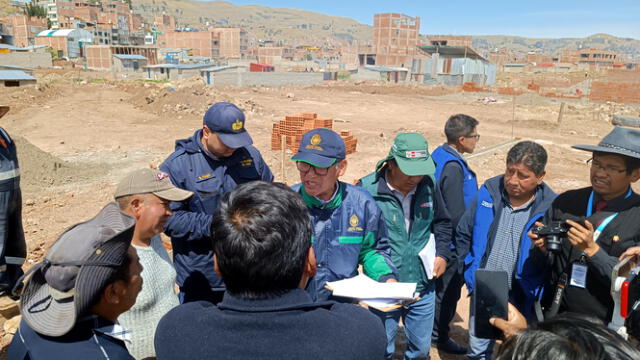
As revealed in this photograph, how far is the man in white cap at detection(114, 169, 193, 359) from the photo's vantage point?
2084 millimetres

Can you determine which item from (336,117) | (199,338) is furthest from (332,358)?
(336,117)

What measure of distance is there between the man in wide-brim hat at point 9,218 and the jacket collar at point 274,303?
2.66 m


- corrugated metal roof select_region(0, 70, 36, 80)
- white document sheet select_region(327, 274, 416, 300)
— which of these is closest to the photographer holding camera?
white document sheet select_region(327, 274, 416, 300)

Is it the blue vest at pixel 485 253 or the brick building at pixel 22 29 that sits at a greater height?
the brick building at pixel 22 29

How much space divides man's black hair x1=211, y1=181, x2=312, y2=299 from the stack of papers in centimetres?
88

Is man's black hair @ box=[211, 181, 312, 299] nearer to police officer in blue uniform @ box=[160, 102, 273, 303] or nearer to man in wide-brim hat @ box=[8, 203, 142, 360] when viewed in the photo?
man in wide-brim hat @ box=[8, 203, 142, 360]

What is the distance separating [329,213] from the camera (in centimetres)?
258

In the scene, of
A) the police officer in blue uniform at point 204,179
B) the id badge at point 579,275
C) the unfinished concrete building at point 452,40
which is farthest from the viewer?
the unfinished concrete building at point 452,40

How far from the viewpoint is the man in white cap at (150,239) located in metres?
2.08

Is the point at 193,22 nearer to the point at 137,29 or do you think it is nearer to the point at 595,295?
the point at 137,29

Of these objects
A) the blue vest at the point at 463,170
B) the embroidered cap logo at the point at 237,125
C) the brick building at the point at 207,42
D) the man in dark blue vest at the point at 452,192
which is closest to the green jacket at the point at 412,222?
the man in dark blue vest at the point at 452,192

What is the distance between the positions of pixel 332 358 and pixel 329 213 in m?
1.46

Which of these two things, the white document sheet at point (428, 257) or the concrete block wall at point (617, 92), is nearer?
the white document sheet at point (428, 257)

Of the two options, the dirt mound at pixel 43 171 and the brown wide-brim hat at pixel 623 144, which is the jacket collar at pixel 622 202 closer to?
the brown wide-brim hat at pixel 623 144
